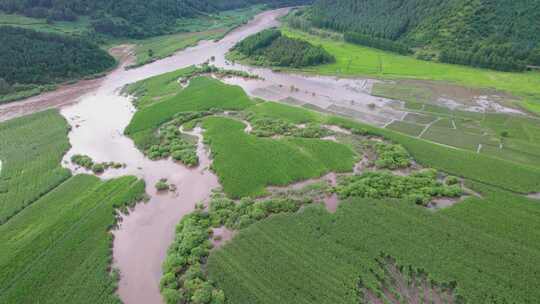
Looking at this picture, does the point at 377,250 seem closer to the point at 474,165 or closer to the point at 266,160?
the point at 266,160

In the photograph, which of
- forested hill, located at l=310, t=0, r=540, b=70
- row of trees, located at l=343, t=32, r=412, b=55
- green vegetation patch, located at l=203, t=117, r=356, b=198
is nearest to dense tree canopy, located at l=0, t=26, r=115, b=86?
green vegetation patch, located at l=203, t=117, r=356, b=198

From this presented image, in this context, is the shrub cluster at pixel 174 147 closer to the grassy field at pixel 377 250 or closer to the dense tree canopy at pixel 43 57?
the grassy field at pixel 377 250

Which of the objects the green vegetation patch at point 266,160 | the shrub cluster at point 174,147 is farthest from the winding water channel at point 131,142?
the green vegetation patch at point 266,160

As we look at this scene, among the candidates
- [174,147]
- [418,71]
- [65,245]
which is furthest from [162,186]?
[418,71]

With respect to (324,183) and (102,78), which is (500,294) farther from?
(102,78)

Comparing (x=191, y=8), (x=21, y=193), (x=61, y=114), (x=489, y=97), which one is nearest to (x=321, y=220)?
(x=21, y=193)

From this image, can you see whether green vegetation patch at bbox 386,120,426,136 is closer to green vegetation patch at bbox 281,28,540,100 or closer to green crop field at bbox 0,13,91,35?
green vegetation patch at bbox 281,28,540,100
